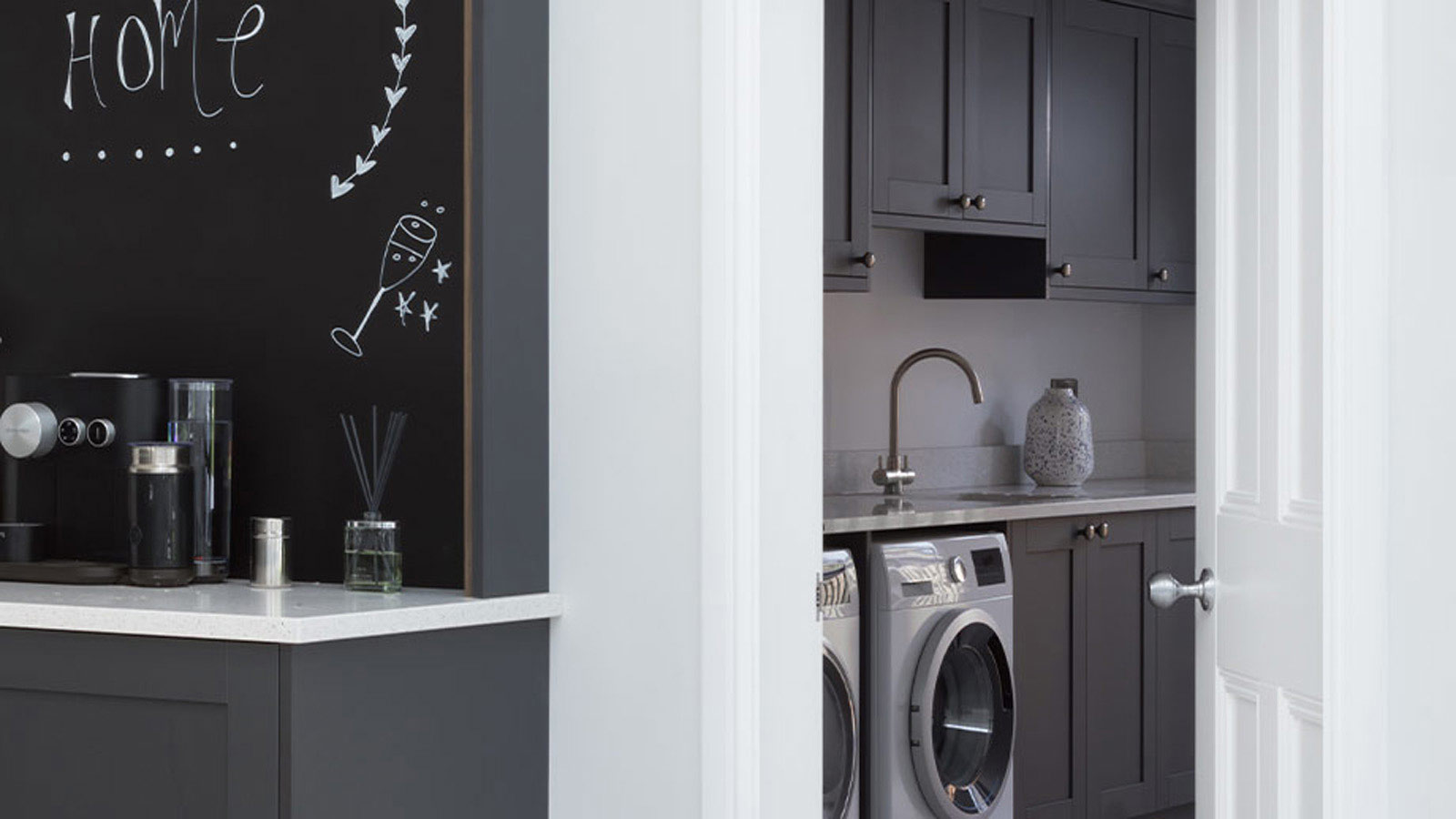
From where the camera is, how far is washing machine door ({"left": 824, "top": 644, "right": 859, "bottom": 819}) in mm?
3959

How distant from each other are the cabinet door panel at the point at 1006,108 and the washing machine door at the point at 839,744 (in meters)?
1.41

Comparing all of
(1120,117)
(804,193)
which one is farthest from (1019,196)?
(804,193)

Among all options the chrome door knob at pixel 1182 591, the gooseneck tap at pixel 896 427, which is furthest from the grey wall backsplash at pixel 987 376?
the chrome door knob at pixel 1182 591

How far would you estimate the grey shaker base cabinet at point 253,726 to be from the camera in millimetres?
2332

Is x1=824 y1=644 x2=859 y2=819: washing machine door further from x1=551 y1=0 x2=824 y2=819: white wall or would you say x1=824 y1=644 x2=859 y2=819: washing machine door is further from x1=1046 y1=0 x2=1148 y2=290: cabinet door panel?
x1=1046 y1=0 x2=1148 y2=290: cabinet door panel

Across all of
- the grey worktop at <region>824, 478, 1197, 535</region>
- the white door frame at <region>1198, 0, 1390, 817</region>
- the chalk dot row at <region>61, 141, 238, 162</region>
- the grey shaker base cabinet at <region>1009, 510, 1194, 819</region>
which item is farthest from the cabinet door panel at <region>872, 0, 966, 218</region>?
the white door frame at <region>1198, 0, 1390, 817</region>

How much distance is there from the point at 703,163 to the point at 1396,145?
910mm

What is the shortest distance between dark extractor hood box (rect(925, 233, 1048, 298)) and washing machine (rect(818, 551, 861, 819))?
137 centimetres

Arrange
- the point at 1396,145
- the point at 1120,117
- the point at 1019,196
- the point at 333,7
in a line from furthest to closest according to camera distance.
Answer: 1. the point at 1120,117
2. the point at 1019,196
3. the point at 333,7
4. the point at 1396,145

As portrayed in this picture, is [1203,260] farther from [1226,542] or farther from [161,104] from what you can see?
[161,104]

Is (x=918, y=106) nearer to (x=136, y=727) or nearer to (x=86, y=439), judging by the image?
(x=86, y=439)

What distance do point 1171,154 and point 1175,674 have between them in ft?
5.13

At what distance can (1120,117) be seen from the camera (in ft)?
17.4

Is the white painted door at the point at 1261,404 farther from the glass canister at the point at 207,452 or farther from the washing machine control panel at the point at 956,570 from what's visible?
the washing machine control panel at the point at 956,570
